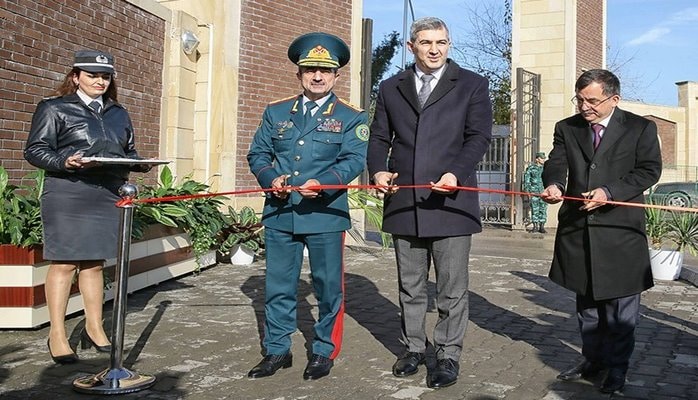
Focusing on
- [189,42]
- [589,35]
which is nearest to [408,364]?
[189,42]

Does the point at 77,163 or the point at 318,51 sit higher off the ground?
the point at 318,51

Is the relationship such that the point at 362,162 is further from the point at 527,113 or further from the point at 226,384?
the point at 527,113

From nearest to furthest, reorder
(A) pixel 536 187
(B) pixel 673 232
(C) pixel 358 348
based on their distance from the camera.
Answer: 1. (C) pixel 358 348
2. (B) pixel 673 232
3. (A) pixel 536 187

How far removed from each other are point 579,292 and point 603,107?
1.05m

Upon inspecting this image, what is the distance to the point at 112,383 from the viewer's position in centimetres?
396

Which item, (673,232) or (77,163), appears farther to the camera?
(673,232)

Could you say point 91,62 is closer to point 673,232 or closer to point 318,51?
point 318,51

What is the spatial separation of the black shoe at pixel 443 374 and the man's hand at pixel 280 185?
129cm

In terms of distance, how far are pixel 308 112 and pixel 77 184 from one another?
1.48m

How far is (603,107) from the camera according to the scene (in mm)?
4184

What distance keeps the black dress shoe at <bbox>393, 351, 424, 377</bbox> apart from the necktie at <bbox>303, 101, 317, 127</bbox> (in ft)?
4.88

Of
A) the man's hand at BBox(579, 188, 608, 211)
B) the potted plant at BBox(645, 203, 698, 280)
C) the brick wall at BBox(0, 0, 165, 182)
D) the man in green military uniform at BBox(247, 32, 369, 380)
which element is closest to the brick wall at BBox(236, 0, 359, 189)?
the brick wall at BBox(0, 0, 165, 182)

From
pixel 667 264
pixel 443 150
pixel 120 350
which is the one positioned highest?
pixel 443 150

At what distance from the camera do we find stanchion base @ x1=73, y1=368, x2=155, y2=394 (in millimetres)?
3915
